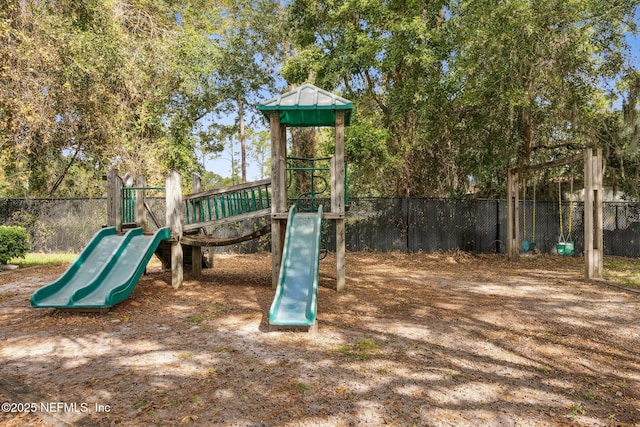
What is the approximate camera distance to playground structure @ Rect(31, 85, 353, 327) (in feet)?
17.9

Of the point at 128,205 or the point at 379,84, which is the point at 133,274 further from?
the point at 379,84

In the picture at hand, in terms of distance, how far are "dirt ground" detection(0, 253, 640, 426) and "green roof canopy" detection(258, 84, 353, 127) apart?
10.2 ft

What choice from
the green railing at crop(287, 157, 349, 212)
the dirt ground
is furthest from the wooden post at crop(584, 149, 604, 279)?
the green railing at crop(287, 157, 349, 212)

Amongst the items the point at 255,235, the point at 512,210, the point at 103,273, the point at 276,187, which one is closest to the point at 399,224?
the point at 512,210

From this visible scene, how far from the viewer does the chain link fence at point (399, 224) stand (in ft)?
45.2

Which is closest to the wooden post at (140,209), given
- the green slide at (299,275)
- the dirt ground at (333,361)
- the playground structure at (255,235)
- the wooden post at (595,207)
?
the playground structure at (255,235)

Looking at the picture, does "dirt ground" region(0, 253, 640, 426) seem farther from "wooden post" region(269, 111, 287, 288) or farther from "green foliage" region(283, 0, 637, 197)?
"green foliage" region(283, 0, 637, 197)

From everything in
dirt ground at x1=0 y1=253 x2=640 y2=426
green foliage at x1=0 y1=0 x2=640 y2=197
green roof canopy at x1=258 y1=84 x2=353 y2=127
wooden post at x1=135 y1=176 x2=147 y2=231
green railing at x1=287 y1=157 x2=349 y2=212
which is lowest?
dirt ground at x1=0 y1=253 x2=640 y2=426

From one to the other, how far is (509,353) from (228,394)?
2.77m

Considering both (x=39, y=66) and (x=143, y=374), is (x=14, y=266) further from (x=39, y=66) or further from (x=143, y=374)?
(x=143, y=374)

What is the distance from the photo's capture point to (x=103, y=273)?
600 centimetres

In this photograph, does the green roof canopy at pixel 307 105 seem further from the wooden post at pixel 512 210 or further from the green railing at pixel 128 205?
the wooden post at pixel 512 210

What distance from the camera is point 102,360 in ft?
12.6

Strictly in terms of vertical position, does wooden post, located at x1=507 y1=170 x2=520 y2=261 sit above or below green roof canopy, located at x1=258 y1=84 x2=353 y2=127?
below
